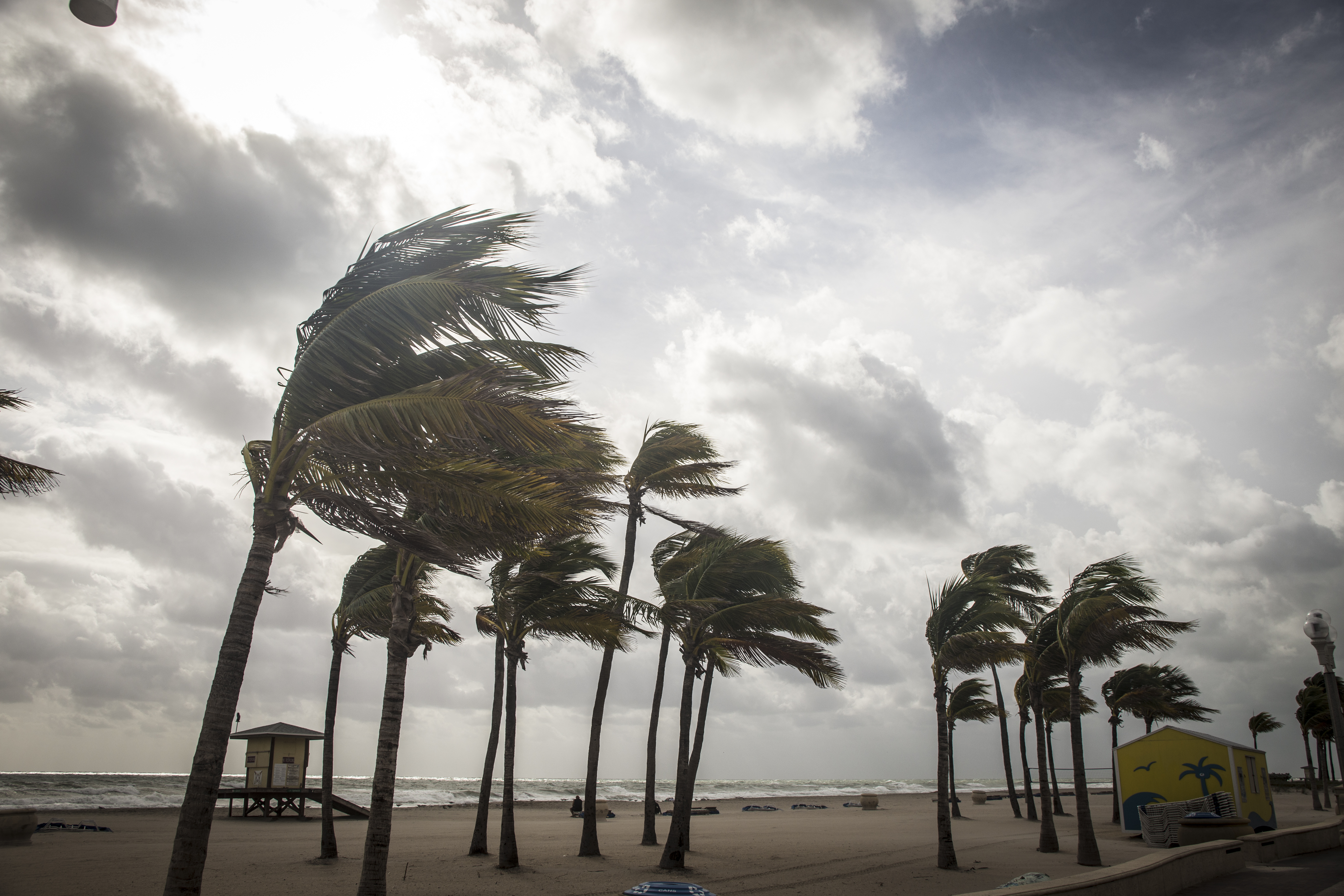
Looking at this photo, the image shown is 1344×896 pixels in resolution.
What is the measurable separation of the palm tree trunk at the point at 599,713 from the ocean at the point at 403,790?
7558 mm

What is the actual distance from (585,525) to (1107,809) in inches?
1666

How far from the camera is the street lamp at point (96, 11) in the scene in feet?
13.3

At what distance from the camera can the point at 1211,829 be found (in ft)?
49.6

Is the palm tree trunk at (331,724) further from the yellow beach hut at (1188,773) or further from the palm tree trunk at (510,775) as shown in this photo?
the yellow beach hut at (1188,773)

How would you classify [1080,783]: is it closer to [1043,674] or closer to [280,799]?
[1043,674]

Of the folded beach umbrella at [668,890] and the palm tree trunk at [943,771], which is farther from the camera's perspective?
the palm tree trunk at [943,771]

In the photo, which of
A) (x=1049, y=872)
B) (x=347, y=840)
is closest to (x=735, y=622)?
(x=1049, y=872)

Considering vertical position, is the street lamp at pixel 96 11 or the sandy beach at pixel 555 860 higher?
the street lamp at pixel 96 11

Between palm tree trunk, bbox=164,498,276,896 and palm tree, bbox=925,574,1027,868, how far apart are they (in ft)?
41.5

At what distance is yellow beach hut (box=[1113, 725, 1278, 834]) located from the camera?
21.1 metres

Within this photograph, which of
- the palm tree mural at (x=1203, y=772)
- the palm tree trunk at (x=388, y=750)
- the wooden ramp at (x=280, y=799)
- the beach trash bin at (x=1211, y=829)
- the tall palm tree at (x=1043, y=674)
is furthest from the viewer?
the wooden ramp at (x=280, y=799)

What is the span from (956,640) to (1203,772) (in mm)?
12451

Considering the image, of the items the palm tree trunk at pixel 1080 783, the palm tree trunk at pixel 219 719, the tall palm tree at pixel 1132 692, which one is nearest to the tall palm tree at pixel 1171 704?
the tall palm tree at pixel 1132 692

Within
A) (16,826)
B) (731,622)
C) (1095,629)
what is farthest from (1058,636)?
(16,826)
